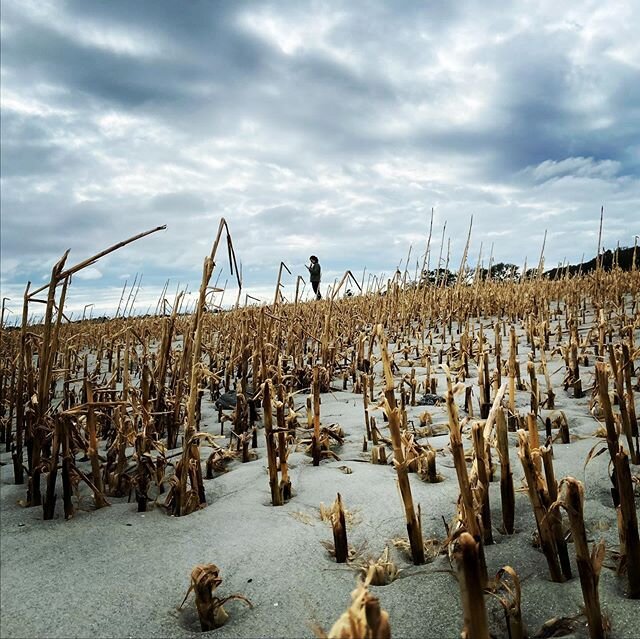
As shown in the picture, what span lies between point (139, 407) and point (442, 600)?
159 cm

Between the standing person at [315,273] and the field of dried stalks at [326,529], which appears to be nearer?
the field of dried stalks at [326,529]

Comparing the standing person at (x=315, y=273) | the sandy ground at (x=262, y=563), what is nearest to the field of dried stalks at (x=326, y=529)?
the sandy ground at (x=262, y=563)

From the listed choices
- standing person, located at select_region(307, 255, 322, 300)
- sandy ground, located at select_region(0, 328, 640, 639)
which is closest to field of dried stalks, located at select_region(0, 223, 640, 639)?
sandy ground, located at select_region(0, 328, 640, 639)

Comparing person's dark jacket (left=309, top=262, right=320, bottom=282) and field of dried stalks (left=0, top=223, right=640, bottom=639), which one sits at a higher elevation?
person's dark jacket (left=309, top=262, right=320, bottom=282)

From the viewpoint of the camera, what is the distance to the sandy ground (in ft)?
3.86

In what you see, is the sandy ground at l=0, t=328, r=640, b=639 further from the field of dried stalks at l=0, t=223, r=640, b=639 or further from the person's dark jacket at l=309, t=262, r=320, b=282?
the person's dark jacket at l=309, t=262, r=320, b=282

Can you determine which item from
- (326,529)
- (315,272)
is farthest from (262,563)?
(315,272)

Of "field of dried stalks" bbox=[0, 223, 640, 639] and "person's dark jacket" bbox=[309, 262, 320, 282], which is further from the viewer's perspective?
"person's dark jacket" bbox=[309, 262, 320, 282]

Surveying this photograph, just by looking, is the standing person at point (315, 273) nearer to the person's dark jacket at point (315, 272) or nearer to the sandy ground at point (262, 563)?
the person's dark jacket at point (315, 272)

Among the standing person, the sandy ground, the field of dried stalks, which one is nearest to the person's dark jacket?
the standing person

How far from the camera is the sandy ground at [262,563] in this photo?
1176 mm

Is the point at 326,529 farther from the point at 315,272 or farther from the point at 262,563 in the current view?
the point at 315,272

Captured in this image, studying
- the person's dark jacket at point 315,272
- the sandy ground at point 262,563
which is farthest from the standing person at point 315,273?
the sandy ground at point 262,563

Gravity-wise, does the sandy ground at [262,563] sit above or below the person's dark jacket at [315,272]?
below
